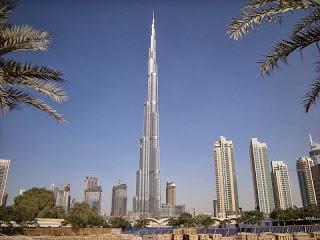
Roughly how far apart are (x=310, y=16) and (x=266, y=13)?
1350mm

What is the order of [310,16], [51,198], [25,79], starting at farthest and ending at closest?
[51,198] → [25,79] → [310,16]

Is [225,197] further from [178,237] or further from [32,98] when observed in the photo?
[32,98]

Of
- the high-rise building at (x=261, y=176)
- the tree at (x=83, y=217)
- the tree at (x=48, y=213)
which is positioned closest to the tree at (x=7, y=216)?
the tree at (x=83, y=217)

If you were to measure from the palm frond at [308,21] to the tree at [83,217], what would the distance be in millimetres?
63402

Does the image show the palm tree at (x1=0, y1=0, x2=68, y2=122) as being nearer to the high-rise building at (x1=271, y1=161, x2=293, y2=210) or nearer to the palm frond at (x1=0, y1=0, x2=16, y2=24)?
the palm frond at (x1=0, y1=0, x2=16, y2=24)

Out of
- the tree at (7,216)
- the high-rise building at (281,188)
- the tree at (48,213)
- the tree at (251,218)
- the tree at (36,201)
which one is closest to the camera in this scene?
the tree at (7,216)

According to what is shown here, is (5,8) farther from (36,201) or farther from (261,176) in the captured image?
(261,176)

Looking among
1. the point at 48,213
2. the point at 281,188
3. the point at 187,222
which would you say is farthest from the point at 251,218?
the point at 281,188

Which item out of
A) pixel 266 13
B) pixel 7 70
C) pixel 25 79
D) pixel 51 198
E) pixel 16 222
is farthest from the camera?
pixel 51 198

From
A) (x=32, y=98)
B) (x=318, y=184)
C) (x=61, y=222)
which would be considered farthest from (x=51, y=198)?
(x=318, y=184)

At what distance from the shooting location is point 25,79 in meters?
8.72

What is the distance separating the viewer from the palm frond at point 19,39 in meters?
7.85

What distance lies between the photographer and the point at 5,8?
821cm

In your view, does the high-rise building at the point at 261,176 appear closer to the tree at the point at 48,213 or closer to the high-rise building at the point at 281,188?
the high-rise building at the point at 281,188
